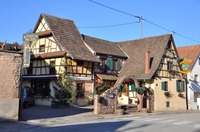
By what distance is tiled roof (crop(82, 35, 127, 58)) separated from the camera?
3351cm

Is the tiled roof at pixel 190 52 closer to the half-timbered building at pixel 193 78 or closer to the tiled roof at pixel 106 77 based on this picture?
the half-timbered building at pixel 193 78

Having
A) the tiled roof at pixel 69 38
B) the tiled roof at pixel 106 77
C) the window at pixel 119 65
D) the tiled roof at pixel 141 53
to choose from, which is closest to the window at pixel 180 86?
the tiled roof at pixel 141 53

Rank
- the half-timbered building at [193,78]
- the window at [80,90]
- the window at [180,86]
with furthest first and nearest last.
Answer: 1. the half-timbered building at [193,78]
2. the window at [180,86]
3. the window at [80,90]

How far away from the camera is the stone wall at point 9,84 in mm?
17125

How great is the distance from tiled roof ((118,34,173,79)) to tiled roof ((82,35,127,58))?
4.41ft

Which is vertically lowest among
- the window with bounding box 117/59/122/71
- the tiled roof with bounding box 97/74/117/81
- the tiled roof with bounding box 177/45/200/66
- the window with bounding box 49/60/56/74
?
the tiled roof with bounding box 97/74/117/81

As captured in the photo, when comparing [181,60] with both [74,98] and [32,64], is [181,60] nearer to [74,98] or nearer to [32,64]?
[74,98]

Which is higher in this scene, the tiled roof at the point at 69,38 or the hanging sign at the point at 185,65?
the tiled roof at the point at 69,38

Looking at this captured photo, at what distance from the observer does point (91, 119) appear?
20.3 meters

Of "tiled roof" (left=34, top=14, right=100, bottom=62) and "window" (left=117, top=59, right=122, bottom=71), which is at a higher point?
"tiled roof" (left=34, top=14, right=100, bottom=62)

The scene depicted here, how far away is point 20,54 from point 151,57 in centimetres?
1946

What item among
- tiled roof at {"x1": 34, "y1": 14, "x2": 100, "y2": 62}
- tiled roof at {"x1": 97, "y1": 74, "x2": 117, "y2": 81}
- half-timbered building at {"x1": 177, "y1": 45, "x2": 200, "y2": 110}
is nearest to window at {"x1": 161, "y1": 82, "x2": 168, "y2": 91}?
half-timbered building at {"x1": 177, "y1": 45, "x2": 200, "y2": 110}

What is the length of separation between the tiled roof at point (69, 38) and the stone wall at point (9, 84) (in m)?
10.4

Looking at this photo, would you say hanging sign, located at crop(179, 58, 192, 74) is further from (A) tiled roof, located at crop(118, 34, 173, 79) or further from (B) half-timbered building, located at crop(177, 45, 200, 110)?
(A) tiled roof, located at crop(118, 34, 173, 79)
